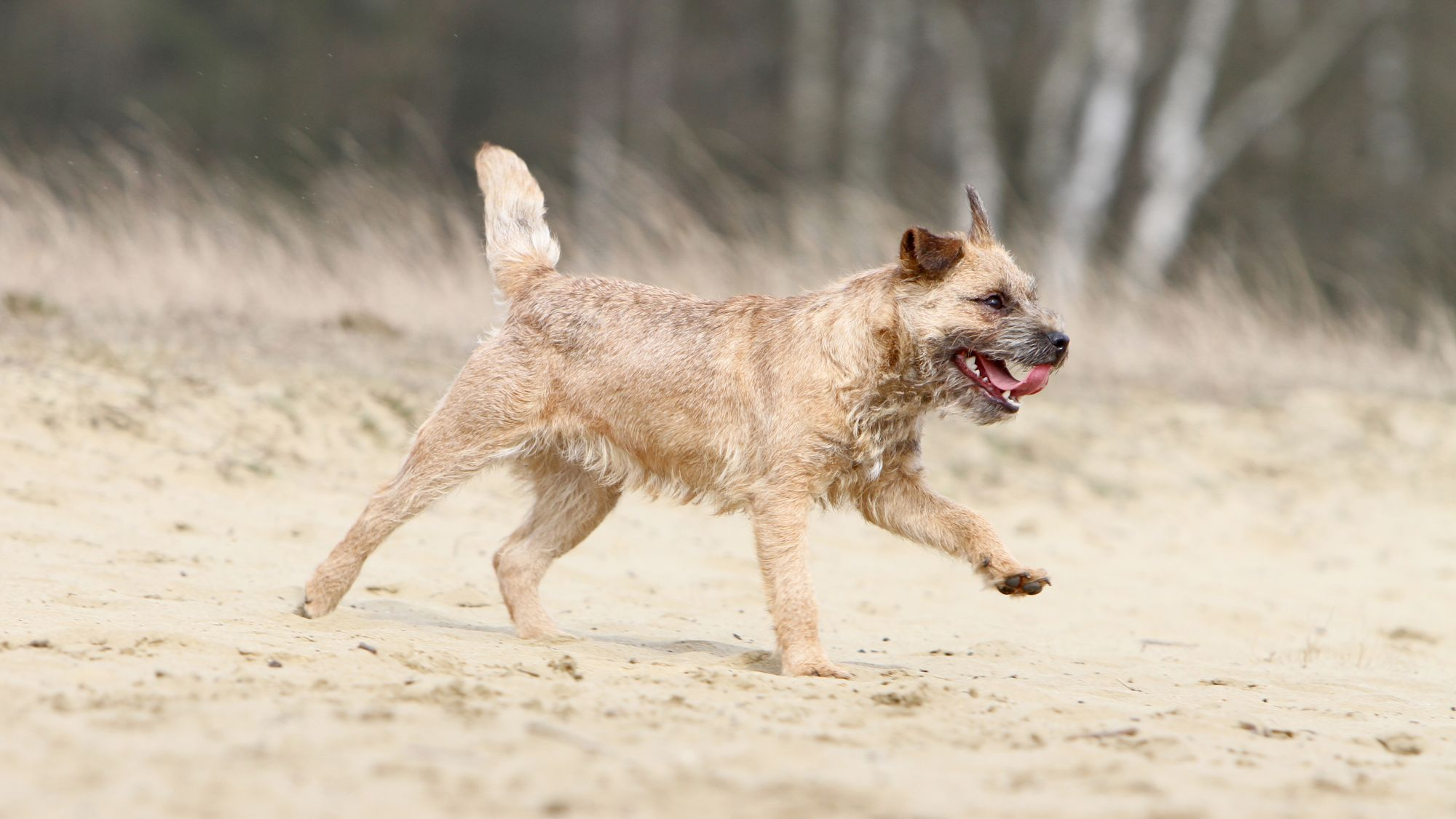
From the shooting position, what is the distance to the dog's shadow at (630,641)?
17.6ft

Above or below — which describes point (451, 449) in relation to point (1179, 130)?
below

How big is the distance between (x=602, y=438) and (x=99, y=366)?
4063 millimetres

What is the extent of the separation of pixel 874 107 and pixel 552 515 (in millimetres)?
18197

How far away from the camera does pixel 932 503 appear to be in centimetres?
553

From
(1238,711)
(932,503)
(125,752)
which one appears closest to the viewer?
(125,752)

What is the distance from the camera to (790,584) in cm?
519

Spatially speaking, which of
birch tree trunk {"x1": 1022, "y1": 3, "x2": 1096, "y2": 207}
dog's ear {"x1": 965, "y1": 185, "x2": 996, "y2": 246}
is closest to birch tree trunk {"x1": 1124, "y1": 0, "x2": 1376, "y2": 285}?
birch tree trunk {"x1": 1022, "y1": 3, "x2": 1096, "y2": 207}

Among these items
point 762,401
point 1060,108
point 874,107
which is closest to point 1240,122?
point 1060,108

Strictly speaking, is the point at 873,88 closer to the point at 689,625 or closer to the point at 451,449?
the point at 689,625

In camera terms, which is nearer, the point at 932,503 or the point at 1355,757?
the point at 1355,757

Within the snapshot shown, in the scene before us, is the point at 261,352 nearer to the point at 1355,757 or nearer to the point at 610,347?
the point at 610,347

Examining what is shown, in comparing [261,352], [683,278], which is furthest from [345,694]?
[683,278]

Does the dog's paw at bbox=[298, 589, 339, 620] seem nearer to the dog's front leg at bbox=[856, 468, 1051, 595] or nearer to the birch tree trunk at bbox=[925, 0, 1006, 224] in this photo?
the dog's front leg at bbox=[856, 468, 1051, 595]

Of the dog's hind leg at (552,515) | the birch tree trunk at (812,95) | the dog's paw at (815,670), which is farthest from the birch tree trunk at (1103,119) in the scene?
the dog's paw at (815,670)
